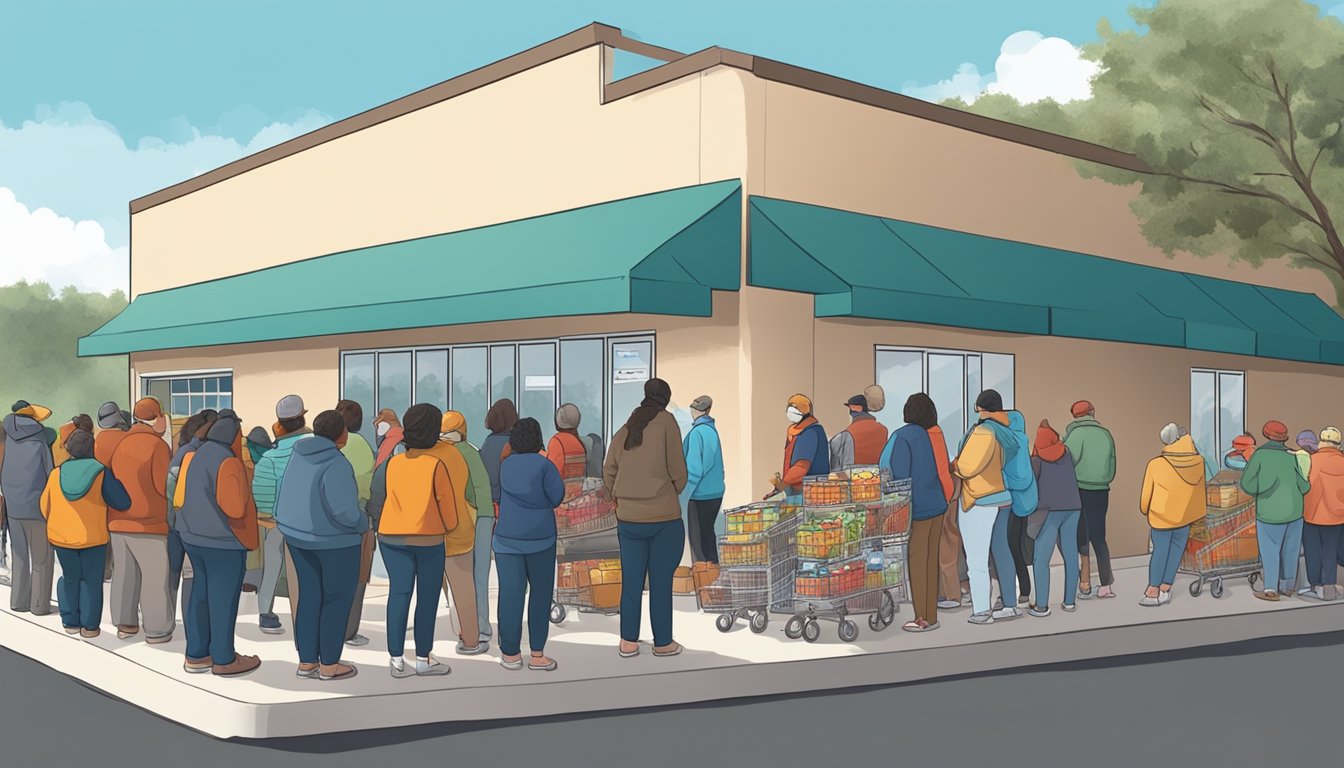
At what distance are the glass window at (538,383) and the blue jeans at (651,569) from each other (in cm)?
602

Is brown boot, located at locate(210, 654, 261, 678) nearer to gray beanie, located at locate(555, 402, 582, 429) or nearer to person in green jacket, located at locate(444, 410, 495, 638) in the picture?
person in green jacket, located at locate(444, 410, 495, 638)

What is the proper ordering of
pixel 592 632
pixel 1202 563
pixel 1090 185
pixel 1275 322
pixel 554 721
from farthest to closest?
pixel 1275 322
pixel 1090 185
pixel 1202 563
pixel 592 632
pixel 554 721

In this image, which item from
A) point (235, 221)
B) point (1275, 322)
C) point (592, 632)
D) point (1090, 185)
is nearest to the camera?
point (592, 632)

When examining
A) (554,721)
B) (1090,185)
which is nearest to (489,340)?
(554,721)

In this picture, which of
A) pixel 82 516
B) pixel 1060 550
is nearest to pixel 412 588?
pixel 82 516

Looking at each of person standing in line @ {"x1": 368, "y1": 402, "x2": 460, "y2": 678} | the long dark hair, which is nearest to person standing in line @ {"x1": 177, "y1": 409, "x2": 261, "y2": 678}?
person standing in line @ {"x1": 368, "y1": 402, "x2": 460, "y2": 678}

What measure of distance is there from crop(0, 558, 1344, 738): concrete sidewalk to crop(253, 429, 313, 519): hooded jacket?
50.3 inches

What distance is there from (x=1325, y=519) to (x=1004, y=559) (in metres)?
4.53

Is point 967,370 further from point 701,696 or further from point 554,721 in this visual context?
point 554,721

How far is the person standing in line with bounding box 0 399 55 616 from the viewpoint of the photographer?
457 inches

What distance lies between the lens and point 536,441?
930cm

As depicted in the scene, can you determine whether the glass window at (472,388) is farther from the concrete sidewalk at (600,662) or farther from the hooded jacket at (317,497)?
the hooded jacket at (317,497)

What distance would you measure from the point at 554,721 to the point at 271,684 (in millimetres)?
2111

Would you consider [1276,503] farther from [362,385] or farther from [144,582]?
[362,385]
